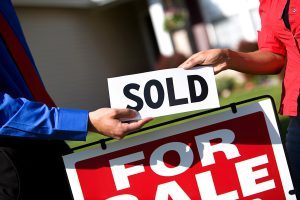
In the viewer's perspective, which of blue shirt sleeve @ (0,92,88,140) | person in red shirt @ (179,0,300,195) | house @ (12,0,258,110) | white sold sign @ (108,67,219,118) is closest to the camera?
blue shirt sleeve @ (0,92,88,140)

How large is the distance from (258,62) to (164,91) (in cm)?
67

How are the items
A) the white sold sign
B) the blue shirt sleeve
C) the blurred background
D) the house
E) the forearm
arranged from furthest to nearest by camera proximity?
the house, the blurred background, the forearm, the white sold sign, the blue shirt sleeve

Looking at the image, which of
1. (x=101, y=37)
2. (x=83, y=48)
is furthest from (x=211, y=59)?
(x=101, y=37)

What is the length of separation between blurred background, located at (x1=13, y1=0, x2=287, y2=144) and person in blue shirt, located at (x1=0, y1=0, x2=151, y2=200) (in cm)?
1296

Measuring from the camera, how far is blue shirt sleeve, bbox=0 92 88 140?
2291 millimetres

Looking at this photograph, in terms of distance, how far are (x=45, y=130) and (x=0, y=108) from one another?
0.64 ft

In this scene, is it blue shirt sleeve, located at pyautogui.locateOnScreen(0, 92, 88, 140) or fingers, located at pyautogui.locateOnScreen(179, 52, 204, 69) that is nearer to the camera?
blue shirt sleeve, located at pyautogui.locateOnScreen(0, 92, 88, 140)

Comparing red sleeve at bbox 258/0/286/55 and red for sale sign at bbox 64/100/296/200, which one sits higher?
red sleeve at bbox 258/0/286/55

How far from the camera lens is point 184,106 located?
2479 millimetres

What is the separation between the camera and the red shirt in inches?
107

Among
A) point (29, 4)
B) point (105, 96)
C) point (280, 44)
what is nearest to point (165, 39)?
point (105, 96)

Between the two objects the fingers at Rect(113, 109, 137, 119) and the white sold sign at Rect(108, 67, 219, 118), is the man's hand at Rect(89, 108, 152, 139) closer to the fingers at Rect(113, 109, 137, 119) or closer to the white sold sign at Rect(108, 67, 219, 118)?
the fingers at Rect(113, 109, 137, 119)

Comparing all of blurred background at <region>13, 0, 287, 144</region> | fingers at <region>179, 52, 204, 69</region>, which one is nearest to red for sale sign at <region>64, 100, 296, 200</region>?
fingers at <region>179, 52, 204, 69</region>

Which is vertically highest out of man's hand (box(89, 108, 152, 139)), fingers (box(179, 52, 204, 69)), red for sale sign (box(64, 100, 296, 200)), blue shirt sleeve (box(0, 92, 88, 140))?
fingers (box(179, 52, 204, 69))
